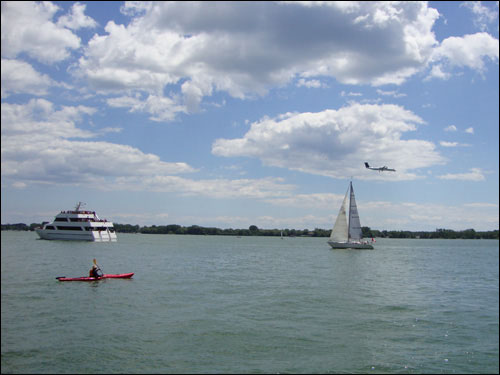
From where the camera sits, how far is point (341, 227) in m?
109

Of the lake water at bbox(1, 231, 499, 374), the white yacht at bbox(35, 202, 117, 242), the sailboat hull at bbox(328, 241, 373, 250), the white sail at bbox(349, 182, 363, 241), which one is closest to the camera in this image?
the lake water at bbox(1, 231, 499, 374)

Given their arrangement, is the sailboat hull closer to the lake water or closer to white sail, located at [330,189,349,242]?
white sail, located at [330,189,349,242]

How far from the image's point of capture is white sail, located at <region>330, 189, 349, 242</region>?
106 metres

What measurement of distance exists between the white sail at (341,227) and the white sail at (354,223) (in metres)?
1.56

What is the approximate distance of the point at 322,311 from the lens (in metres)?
30.3

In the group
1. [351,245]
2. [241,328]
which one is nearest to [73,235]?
[351,245]

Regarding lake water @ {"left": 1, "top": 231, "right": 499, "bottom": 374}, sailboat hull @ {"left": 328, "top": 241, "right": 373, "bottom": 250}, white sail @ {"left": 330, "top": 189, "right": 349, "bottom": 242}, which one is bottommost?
lake water @ {"left": 1, "top": 231, "right": 499, "bottom": 374}

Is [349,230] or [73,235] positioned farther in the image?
[73,235]

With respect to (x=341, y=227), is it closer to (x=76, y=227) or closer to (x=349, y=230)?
(x=349, y=230)

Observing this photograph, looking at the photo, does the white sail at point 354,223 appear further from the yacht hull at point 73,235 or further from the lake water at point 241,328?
the yacht hull at point 73,235

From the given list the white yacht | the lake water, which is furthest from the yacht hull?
the lake water

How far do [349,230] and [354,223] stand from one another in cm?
262

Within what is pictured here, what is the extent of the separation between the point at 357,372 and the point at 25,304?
24168 millimetres

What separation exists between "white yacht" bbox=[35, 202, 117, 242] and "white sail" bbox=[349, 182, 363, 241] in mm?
76604
